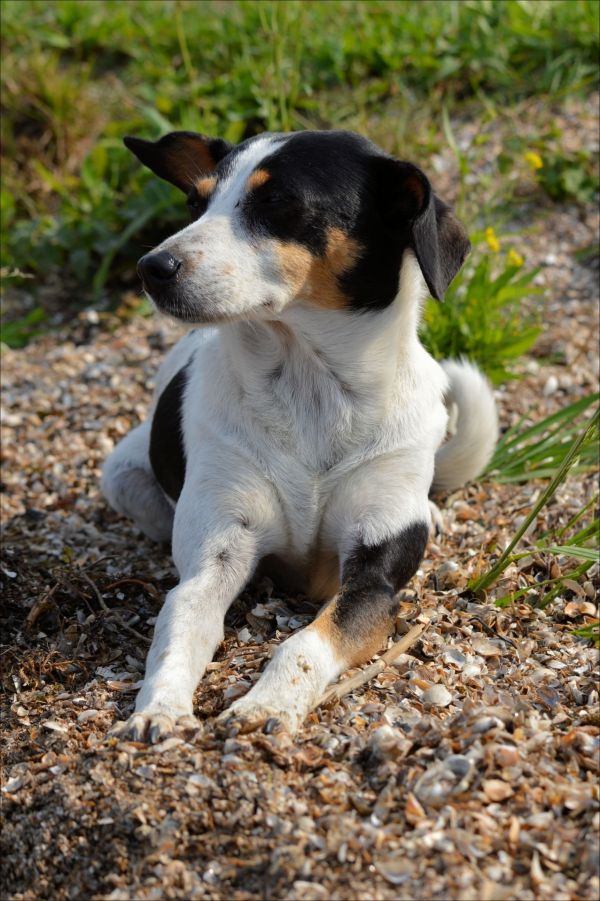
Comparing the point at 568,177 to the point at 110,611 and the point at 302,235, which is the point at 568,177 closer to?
the point at 302,235

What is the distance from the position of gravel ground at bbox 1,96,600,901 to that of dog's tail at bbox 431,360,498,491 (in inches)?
6.2

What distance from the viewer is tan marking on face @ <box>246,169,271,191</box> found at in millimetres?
3209

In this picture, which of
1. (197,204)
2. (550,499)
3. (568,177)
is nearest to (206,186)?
(197,204)

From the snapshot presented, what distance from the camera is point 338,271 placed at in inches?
128

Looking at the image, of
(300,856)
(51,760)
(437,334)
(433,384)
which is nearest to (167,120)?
(437,334)

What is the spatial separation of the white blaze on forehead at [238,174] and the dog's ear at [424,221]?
348mm

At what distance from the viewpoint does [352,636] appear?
10.0ft

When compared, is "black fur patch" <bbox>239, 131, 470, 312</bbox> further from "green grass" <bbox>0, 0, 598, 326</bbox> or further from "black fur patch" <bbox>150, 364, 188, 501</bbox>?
"green grass" <bbox>0, 0, 598, 326</bbox>

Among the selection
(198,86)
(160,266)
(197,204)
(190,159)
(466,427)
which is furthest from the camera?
(198,86)

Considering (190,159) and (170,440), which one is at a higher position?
(190,159)

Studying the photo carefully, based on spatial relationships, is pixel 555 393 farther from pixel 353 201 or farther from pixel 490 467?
pixel 353 201

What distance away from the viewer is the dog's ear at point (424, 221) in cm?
316

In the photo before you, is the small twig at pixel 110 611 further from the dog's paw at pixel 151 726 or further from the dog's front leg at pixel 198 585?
the dog's paw at pixel 151 726

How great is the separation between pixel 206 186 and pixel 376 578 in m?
1.30
